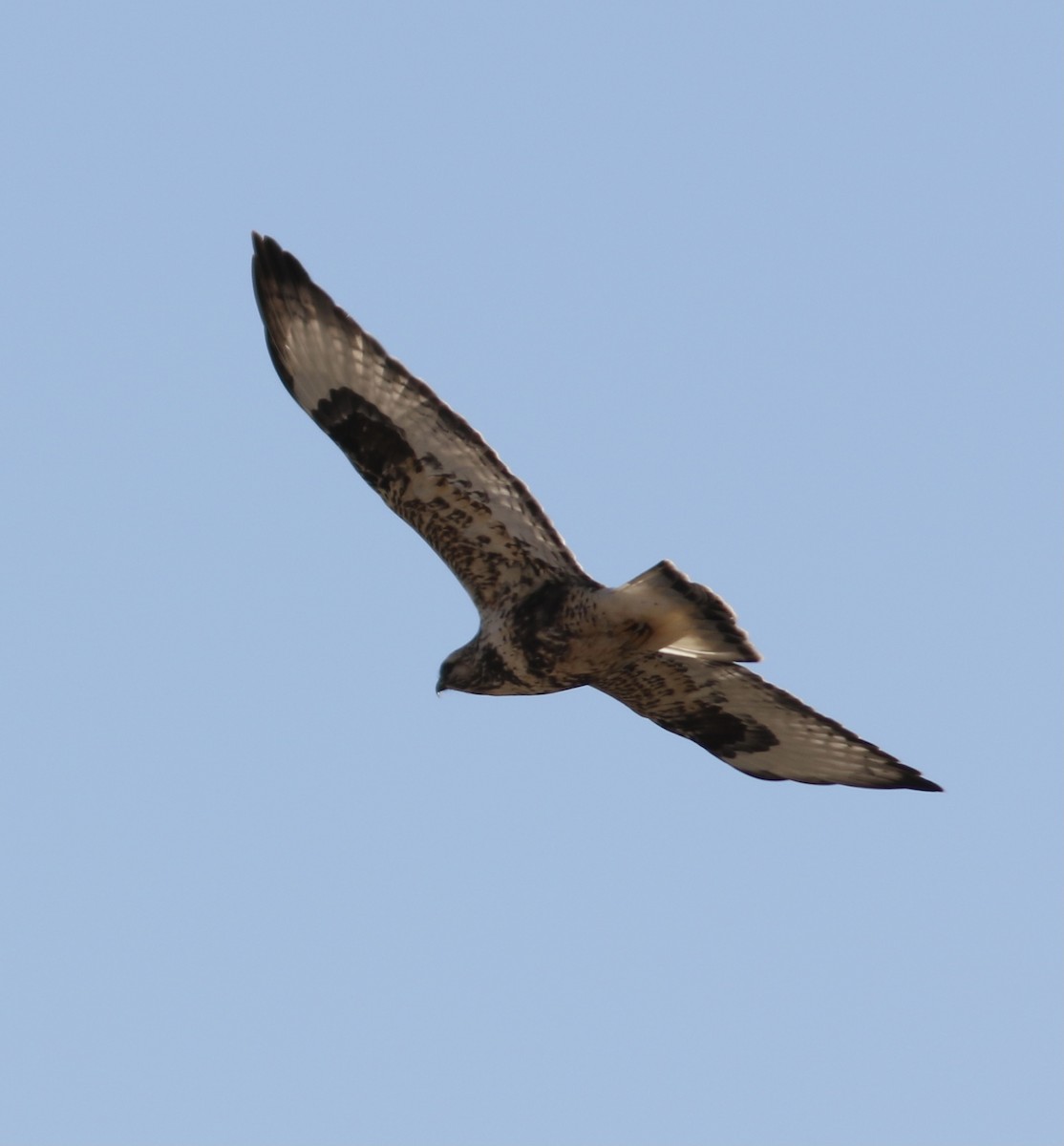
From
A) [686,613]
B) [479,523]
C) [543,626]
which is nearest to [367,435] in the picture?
[479,523]

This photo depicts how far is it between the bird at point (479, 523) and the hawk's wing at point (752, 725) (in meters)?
0.87

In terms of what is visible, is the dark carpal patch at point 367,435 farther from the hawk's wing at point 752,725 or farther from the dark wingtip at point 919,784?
the dark wingtip at point 919,784

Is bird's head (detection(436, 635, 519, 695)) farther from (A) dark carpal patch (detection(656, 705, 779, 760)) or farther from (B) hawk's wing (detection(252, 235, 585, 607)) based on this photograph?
(A) dark carpal patch (detection(656, 705, 779, 760))

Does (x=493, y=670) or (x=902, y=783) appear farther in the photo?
(x=902, y=783)

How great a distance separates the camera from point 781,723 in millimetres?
12516

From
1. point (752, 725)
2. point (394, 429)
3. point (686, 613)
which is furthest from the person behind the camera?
point (752, 725)

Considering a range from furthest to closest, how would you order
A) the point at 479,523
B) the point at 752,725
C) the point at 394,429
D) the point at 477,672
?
the point at 752,725, the point at 477,672, the point at 479,523, the point at 394,429

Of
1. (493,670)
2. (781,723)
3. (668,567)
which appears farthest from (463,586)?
(781,723)

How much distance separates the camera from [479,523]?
11188mm

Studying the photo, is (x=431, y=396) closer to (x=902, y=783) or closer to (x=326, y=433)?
(x=326, y=433)

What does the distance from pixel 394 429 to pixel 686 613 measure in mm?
1781

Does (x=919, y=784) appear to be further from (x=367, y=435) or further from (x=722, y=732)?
(x=367, y=435)

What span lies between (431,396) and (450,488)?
49 centimetres

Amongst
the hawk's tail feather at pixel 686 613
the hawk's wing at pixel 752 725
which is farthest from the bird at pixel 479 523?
the hawk's wing at pixel 752 725
